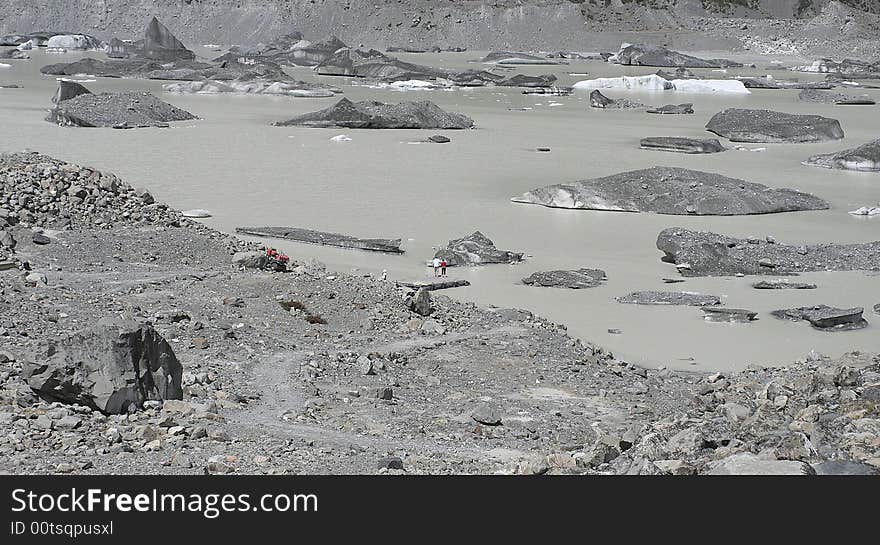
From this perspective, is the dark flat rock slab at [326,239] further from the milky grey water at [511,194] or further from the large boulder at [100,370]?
the large boulder at [100,370]

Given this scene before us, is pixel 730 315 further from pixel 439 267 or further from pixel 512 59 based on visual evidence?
pixel 512 59

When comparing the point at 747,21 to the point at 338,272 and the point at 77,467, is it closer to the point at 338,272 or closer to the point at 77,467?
the point at 338,272

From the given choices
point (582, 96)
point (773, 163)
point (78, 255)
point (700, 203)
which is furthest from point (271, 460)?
point (582, 96)

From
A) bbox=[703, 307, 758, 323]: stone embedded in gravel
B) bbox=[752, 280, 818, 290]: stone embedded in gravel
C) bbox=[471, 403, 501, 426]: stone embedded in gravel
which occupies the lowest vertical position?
bbox=[752, 280, 818, 290]: stone embedded in gravel

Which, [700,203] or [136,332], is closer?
[136,332]

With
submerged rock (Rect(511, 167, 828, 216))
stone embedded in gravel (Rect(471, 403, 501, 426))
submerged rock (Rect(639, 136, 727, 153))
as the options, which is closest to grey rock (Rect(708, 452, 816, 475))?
stone embedded in gravel (Rect(471, 403, 501, 426))

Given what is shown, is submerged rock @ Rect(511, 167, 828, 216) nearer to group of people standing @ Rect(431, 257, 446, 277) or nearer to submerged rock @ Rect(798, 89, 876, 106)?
group of people standing @ Rect(431, 257, 446, 277)

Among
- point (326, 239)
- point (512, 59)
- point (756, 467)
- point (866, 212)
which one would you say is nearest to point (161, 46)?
point (512, 59)
